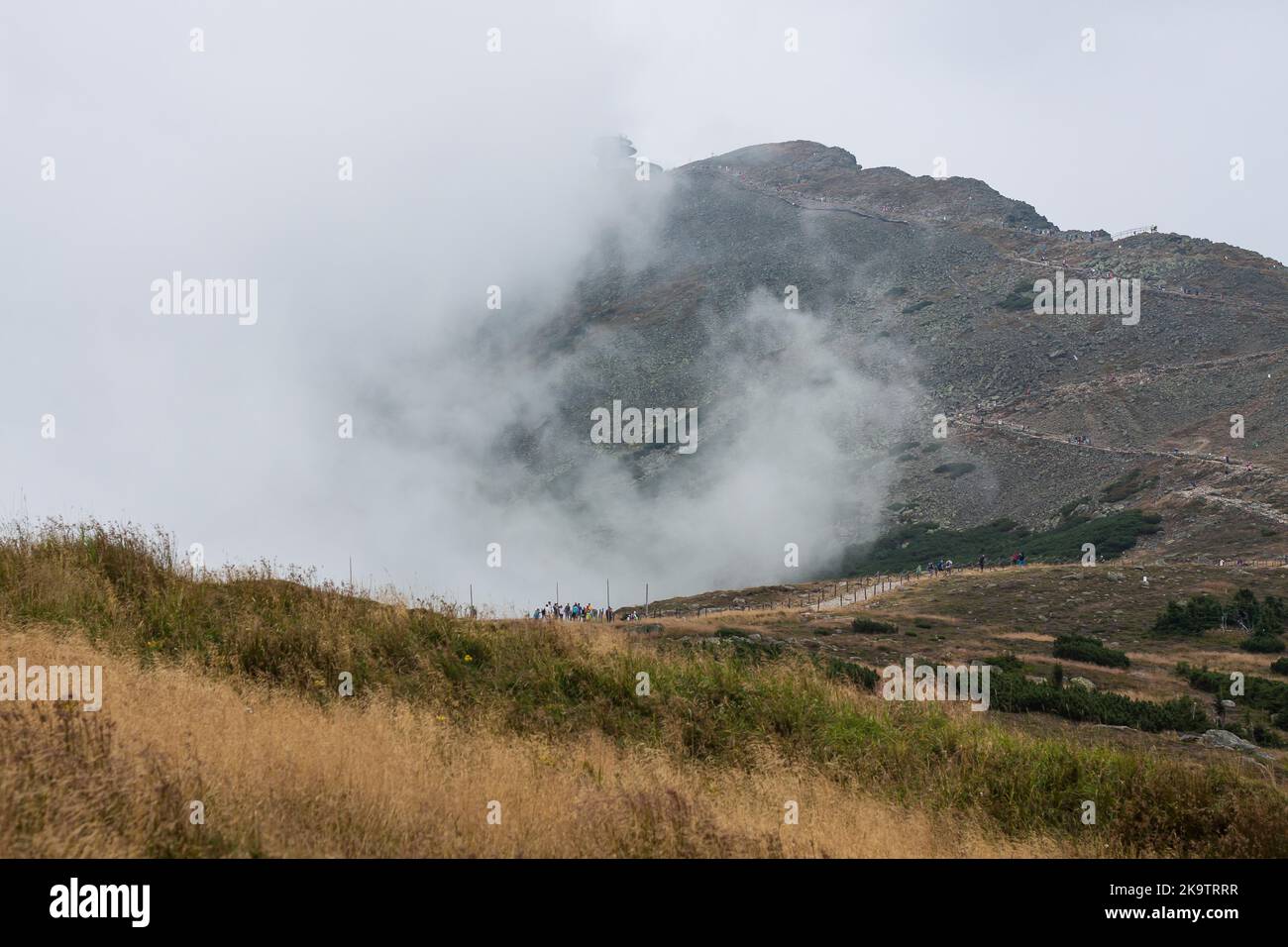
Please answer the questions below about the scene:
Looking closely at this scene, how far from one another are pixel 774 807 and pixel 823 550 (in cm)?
7844

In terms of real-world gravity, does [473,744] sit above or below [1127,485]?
below

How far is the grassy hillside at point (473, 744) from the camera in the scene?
4.88 metres

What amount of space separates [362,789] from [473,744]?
1.67 m

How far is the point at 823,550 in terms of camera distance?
272 feet

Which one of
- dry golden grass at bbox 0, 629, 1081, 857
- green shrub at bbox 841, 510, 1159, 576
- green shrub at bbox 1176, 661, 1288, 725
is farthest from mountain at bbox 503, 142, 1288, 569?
dry golden grass at bbox 0, 629, 1081, 857

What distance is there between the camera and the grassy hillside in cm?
488

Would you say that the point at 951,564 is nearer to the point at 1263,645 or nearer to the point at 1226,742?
the point at 1263,645

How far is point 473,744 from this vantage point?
6.93 meters

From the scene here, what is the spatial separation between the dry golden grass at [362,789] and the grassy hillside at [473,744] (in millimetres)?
24

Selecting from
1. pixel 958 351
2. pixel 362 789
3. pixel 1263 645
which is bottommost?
pixel 1263 645

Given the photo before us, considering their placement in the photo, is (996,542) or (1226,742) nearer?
(1226,742)

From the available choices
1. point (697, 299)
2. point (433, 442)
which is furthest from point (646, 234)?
point (433, 442)

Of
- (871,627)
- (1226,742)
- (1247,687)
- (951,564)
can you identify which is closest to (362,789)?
(1226,742)

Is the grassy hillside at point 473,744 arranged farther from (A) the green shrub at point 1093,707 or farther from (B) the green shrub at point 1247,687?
(B) the green shrub at point 1247,687
